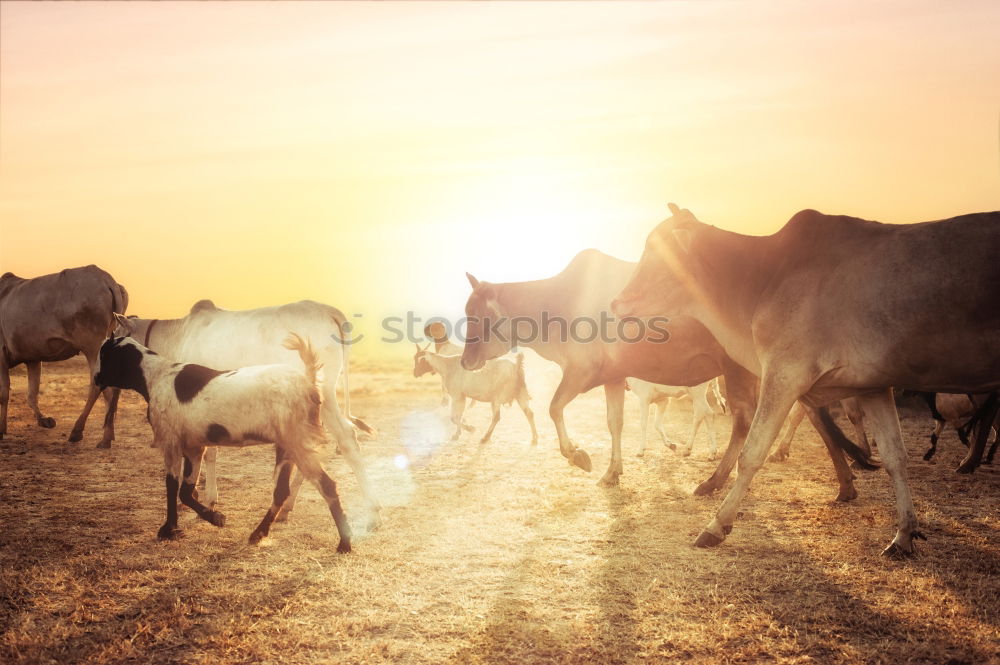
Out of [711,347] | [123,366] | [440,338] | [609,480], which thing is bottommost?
[609,480]

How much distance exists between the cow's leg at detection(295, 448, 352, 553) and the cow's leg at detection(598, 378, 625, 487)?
4034mm

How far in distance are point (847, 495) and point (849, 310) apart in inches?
125

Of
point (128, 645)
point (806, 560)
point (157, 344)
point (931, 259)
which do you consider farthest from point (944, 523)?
point (157, 344)

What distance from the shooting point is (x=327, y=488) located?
23.5ft

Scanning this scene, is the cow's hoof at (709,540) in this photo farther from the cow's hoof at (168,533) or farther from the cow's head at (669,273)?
the cow's hoof at (168,533)

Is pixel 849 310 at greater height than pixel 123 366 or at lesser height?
greater

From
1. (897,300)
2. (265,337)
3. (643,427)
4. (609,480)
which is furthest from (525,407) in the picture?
(897,300)

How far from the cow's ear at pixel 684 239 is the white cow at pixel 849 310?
1 centimetres

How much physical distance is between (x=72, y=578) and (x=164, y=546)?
40.7 inches

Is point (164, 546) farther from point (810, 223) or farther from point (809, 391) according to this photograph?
point (810, 223)

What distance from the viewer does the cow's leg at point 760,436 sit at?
6770 mm

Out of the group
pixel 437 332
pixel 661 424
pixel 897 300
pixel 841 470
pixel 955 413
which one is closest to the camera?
pixel 897 300

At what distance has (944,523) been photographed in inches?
304

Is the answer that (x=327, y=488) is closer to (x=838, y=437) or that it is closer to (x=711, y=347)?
(x=711, y=347)
